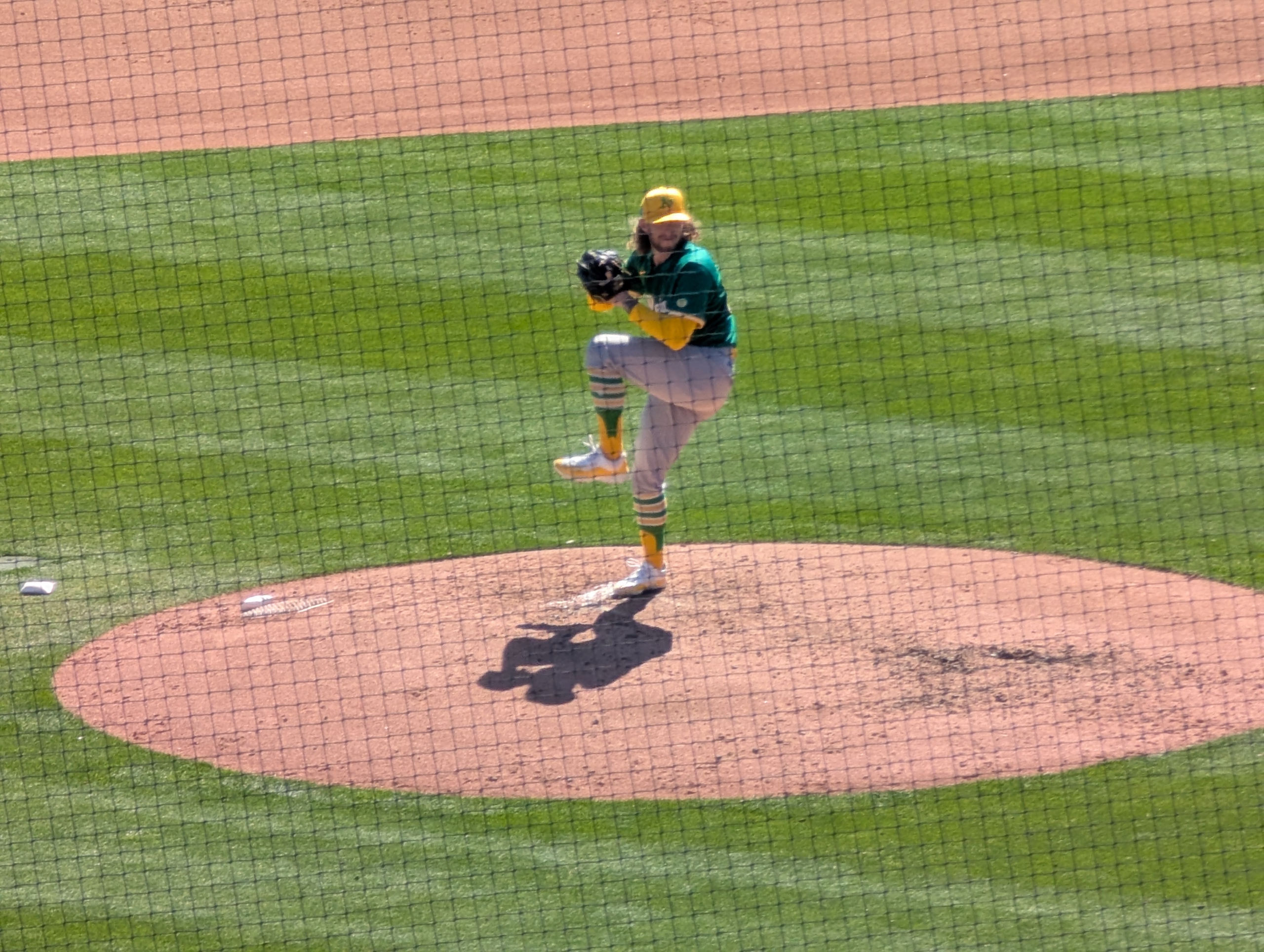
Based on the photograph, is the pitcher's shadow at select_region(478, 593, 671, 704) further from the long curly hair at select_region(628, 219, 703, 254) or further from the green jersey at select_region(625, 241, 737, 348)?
the long curly hair at select_region(628, 219, 703, 254)

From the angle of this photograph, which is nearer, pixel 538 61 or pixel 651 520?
pixel 651 520

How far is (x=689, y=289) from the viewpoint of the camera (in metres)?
7.52

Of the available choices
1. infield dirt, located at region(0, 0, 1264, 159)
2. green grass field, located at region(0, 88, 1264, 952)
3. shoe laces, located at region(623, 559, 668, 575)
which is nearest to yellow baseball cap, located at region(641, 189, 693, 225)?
shoe laces, located at region(623, 559, 668, 575)

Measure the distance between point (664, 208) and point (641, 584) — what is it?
163cm

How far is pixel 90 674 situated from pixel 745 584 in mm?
2802

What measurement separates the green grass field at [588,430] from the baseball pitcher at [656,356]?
39.4 inches

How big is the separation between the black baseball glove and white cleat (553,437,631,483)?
772mm

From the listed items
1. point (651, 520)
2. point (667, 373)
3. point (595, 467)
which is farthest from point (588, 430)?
point (667, 373)

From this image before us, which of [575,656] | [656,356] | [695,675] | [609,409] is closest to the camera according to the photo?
[695,675]

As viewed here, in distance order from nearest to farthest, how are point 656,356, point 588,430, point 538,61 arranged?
point 656,356 < point 588,430 < point 538,61

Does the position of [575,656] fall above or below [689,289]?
below

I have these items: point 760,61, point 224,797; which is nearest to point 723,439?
point 224,797

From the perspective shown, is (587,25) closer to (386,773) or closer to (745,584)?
(745,584)

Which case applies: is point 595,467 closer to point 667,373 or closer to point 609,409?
point 609,409
